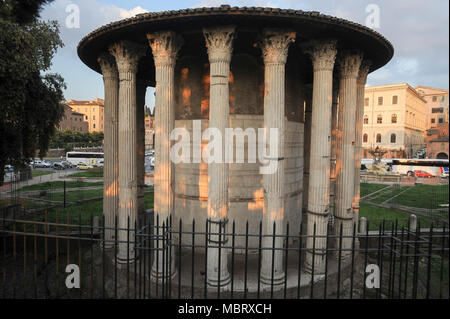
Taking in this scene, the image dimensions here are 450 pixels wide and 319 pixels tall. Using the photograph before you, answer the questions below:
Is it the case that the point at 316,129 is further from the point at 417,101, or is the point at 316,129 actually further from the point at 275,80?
the point at 417,101

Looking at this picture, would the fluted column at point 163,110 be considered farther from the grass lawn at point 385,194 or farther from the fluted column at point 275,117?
the grass lawn at point 385,194

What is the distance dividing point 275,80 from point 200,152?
13.2 feet

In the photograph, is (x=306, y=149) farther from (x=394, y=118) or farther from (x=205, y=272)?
(x=394, y=118)

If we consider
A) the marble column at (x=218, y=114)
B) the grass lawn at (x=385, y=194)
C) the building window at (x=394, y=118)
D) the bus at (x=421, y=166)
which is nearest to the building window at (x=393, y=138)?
the building window at (x=394, y=118)

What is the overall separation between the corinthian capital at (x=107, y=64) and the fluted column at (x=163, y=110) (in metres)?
3.05

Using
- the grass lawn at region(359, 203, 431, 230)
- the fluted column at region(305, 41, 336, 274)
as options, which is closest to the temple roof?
the fluted column at region(305, 41, 336, 274)

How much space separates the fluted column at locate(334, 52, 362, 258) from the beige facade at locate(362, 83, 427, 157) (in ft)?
162

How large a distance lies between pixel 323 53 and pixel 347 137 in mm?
3235

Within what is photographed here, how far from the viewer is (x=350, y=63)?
409 inches

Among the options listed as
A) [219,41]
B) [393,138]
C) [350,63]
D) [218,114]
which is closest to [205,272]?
[218,114]

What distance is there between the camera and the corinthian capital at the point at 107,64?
432 inches

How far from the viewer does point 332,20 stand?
26.8 feet

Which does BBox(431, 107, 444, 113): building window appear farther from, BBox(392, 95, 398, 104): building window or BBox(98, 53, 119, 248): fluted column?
BBox(98, 53, 119, 248): fluted column
